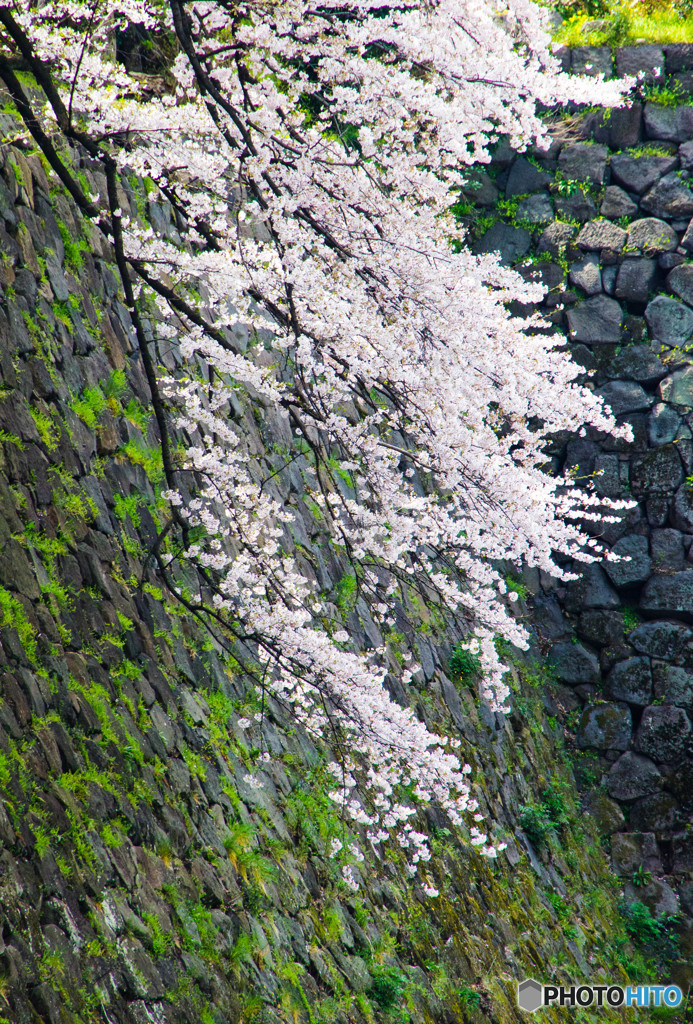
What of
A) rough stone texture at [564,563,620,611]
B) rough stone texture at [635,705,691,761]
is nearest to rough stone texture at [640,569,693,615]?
rough stone texture at [564,563,620,611]

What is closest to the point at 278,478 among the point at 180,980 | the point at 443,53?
the point at 443,53

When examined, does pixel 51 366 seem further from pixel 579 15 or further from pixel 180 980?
pixel 579 15

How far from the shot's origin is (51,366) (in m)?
4.61

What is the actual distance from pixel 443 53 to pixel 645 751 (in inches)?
360

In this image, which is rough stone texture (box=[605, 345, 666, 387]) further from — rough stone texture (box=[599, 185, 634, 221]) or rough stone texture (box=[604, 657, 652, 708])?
rough stone texture (box=[604, 657, 652, 708])

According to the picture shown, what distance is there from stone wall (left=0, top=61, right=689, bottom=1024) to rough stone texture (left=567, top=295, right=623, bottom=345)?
6.33 meters

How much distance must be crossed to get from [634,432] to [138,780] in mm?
9349

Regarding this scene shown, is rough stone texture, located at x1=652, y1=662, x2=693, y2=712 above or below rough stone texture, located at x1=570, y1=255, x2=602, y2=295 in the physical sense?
below

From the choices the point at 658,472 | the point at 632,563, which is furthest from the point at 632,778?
the point at 658,472

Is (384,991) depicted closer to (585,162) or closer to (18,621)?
(18,621)

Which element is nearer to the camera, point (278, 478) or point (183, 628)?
point (183, 628)

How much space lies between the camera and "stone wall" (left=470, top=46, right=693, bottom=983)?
10305 mm

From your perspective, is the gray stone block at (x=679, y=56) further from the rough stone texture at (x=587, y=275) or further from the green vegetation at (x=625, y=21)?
the rough stone texture at (x=587, y=275)

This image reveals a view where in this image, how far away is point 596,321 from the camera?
11.6 meters
